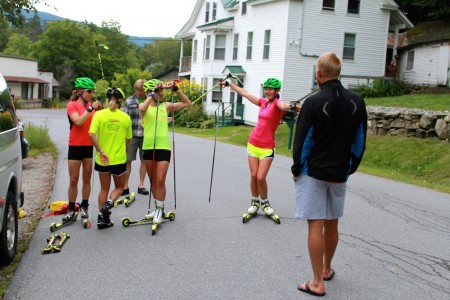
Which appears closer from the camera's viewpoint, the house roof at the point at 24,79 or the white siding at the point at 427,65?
the white siding at the point at 427,65

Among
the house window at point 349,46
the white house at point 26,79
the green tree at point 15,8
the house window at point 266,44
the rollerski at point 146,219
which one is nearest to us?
the rollerski at point 146,219

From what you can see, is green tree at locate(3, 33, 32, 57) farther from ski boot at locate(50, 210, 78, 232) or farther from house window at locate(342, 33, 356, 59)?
ski boot at locate(50, 210, 78, 232)

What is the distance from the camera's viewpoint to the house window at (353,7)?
31.7 metres

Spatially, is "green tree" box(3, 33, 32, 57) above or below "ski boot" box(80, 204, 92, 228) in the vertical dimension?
above

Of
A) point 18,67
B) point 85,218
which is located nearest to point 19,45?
point 18,67

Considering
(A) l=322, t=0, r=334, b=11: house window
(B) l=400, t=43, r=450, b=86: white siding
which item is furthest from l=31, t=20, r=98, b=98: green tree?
(B) l=400, t=43, r=450, b=86: white siding

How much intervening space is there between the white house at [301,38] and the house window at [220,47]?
0.97m

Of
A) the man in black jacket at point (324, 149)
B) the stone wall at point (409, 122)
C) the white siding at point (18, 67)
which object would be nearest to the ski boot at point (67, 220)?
the man in black jacket at point (324, 149)

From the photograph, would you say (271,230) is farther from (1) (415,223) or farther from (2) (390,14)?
(2) (390,14)

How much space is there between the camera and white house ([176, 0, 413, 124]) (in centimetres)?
3058

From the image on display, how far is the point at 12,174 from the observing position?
5859 millimetres

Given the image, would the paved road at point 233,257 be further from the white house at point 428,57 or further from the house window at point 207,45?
the house window at point 207,45

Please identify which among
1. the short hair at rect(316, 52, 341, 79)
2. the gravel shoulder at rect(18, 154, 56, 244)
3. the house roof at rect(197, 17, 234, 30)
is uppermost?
the house roof at rect(197, 17, 234, 30)

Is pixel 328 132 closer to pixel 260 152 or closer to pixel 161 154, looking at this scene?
pixel 260 152
